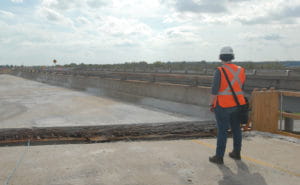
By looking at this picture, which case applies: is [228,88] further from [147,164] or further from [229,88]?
[147,164]

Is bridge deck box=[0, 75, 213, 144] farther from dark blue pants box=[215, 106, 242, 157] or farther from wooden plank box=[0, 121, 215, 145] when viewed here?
dark blue pants box=[215, 106, 242, 157]

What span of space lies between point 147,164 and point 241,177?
1.64 m

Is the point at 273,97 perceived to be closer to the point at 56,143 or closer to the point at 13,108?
the point at 56,143

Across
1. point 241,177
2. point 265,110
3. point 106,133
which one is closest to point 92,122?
point 106,133

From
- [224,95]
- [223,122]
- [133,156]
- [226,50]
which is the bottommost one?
[133,156]

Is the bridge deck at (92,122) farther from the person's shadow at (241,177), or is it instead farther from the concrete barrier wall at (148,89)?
the person's shadow at (241,177)

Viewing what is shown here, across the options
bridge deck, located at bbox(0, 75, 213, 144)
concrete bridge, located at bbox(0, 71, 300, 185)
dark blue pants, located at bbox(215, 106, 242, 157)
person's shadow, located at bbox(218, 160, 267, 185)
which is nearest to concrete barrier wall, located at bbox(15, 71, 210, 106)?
bridge deck, located at bbox(0, 75, 213, 144)

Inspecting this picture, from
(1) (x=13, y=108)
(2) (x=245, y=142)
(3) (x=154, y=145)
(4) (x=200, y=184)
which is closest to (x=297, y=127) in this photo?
(2) (x=245, y=142)

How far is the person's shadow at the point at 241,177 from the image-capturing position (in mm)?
4305

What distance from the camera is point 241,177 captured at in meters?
4.52

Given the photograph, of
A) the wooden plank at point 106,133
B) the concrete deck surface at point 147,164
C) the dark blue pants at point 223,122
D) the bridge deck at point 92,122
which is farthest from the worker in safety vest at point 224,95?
the bridge deck at point 92,122

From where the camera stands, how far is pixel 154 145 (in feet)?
20.7

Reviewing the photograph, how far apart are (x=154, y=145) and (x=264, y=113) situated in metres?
3.34

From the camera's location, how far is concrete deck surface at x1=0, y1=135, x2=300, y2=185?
435 cm
